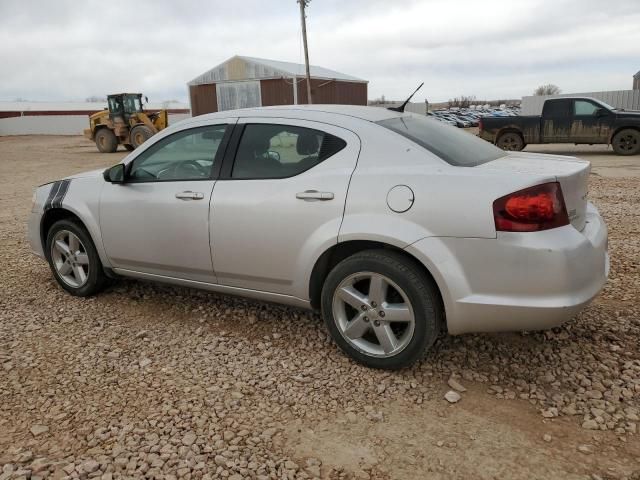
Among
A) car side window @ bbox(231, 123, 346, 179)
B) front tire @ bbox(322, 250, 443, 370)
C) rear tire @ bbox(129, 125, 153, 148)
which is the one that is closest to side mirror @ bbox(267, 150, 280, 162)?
car side window @ bbox(231, 123, 346, 179)

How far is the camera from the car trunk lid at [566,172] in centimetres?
281

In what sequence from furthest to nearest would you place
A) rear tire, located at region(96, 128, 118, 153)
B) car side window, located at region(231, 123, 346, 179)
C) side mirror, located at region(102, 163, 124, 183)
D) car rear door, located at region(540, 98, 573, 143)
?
rear tire, located at region(96, 128, 118, 153) < car rear door, located at region(540, 98, 573, 143) < side mirror, located at region(102, 163, 124, 183) < car side window, located at region(231, 123, 346, 179)

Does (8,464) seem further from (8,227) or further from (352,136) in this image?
(8,227)

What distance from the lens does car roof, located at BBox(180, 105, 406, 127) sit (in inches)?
132

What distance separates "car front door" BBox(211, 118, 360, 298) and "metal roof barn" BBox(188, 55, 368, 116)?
2736cm

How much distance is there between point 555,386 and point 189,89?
108 ft

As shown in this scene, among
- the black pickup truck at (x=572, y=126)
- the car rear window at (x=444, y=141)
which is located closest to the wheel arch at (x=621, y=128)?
the black pickup truck at (x=572, y=126)

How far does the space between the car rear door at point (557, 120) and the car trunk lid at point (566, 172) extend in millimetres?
13591

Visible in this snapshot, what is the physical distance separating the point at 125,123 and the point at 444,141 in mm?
22389

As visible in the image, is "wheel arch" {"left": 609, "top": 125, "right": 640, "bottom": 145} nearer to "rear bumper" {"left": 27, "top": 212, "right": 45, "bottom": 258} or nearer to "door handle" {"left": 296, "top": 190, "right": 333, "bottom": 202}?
"door handle" {"left": 296, "top": 190, "right": 333, "bottom": 202}

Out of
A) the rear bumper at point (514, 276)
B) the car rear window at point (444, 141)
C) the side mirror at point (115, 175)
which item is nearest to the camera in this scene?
the rear bumper at point (514, 276)

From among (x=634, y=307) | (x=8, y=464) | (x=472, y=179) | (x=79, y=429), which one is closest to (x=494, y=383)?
(x=472, y=179)

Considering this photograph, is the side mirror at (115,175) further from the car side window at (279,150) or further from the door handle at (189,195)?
the car side window at (279,150)

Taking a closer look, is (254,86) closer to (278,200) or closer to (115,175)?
(115,175)
